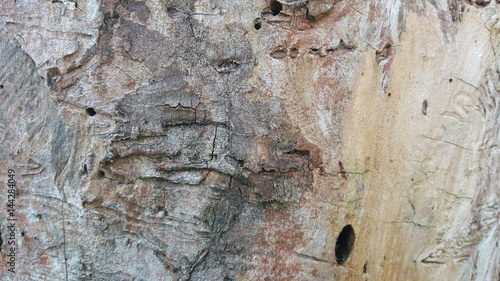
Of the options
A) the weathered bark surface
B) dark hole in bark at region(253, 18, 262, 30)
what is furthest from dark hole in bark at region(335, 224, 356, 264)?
dark hole in bark at region(253, 18, 262, 30)

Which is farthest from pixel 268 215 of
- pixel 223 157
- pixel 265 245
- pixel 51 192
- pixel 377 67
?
pixel 51 192

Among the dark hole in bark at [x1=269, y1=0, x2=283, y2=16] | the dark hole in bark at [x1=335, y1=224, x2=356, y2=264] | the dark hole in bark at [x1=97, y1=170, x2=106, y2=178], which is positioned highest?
the dark hole in bark at [x1=269, y1=0, x2=283, y2=16]

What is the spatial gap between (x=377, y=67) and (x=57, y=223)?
1897 mm

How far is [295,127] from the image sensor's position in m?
2.46

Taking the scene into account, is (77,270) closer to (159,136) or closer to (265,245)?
(159,136)

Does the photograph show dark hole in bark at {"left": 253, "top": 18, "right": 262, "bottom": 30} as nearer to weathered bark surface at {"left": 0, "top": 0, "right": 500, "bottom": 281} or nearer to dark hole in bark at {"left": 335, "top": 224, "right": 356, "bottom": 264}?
weathered bark surface at {"left": 0, "top": 0, "right": 500, "bottom": 281}

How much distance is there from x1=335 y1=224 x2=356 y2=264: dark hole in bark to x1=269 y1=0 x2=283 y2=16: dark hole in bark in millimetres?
1227

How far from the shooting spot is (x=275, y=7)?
244cm

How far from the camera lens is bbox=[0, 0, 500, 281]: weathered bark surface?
2.40 meters

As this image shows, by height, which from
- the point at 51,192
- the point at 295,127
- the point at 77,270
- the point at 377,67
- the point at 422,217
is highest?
the point at 377,67

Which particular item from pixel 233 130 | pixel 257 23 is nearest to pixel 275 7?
pixel 257 23

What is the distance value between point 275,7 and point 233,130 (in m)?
0.69

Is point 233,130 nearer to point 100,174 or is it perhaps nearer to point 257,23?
point 257,23

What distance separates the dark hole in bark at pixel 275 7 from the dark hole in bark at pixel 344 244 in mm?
1227
